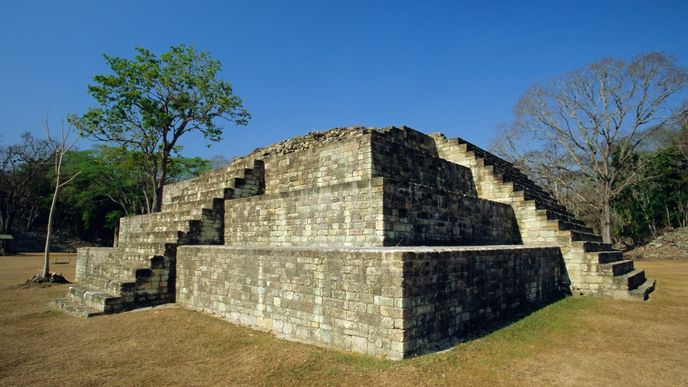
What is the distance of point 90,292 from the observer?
9.70 m

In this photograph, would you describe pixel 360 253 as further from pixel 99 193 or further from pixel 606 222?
pixel 99 193

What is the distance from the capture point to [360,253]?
5.96m

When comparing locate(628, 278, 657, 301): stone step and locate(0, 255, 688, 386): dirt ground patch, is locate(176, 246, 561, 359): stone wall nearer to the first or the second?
locate(0, 255, 688, 386): dirt ground patch

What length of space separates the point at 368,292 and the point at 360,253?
61 centimetres

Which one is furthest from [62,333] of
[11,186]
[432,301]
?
[11,186]

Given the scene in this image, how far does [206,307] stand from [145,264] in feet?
9.20

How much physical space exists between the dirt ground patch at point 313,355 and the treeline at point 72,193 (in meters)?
30.4

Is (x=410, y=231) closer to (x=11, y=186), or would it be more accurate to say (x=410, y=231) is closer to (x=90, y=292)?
(x=90, y=292)

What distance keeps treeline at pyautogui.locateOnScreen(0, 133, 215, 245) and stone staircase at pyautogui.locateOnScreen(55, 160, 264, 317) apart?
2378 centimetres

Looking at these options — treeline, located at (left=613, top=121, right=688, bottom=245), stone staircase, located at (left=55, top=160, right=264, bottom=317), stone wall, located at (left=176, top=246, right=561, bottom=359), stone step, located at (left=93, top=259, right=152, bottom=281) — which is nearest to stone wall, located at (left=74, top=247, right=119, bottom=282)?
stone staircase, located at (left=55, top=160, right=264, bottom=317)

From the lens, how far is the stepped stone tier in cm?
590

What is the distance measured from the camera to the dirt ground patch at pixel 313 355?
5.07 meters

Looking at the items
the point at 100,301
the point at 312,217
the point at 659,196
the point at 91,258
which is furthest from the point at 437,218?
the point at 659,196

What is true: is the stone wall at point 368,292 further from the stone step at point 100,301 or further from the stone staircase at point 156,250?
the stone step at point 100,301
